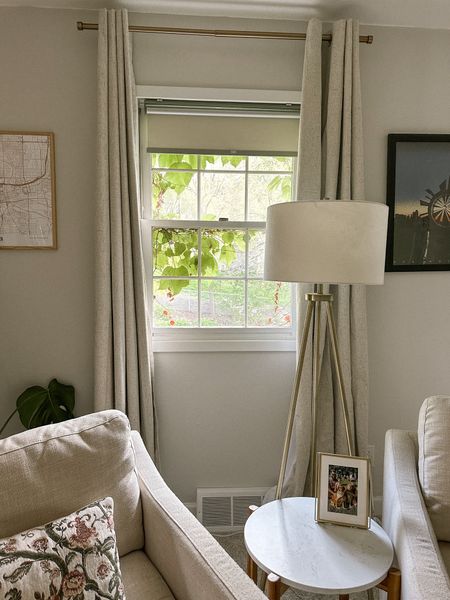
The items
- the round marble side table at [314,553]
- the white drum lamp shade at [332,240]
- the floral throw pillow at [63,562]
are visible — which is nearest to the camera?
the floral throw pillow at [63,562]

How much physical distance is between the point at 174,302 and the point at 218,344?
0.33 meters

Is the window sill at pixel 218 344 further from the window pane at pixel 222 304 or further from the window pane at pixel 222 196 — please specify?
the window pane at pixel 222 196

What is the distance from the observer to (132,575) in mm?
1311

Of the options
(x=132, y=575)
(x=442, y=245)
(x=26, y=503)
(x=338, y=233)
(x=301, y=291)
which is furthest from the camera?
(x=442, y=245)

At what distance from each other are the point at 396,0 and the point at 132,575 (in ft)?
8.32

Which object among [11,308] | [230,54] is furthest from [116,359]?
[230,54]

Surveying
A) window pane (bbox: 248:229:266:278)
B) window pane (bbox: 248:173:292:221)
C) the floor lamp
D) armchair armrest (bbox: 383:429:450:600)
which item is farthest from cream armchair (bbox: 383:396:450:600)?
window pane (bbox: 248:173:292:221)

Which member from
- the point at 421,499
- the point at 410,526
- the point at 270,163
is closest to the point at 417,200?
the point at 270,163

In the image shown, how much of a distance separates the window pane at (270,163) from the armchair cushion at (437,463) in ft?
4.64

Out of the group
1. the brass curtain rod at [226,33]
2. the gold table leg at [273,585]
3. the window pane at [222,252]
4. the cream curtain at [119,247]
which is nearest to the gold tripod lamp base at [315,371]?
the gold table leg at [273,585]

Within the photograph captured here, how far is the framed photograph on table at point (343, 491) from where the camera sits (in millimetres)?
1509

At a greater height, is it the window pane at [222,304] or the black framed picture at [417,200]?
the black framed picture at [417,200]

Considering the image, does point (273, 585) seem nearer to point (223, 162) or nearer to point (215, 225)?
point (215, 225)

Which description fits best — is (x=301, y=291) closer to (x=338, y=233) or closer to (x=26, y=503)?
(x=338, y=233)
